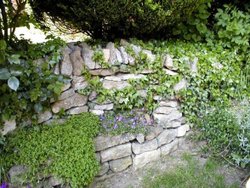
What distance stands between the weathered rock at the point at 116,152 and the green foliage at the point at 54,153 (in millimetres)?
173

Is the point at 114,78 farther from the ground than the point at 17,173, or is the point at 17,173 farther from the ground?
the point at 114,78

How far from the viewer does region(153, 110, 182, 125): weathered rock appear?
2742 mm

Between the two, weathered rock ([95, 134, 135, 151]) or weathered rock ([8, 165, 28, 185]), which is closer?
weathered rock ([8, 165, 28, 185])

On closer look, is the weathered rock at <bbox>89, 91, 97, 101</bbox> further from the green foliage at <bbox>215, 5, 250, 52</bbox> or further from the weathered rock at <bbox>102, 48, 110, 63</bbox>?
the green foliage at <bbox>215, 5, 250, 52</bbox>

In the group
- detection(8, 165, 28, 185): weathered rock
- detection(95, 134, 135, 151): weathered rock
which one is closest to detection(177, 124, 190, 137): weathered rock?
detection(95, 134, 135, 151): weathered rock

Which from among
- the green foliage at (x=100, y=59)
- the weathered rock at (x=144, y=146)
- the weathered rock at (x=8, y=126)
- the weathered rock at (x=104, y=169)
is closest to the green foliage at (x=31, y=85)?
the weathered rock at (x=8, y=126)

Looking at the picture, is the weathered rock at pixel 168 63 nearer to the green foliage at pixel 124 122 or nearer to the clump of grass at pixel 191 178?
the green foliage at pixel 124 122

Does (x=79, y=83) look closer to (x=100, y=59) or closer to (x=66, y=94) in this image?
(x=66, y=94)

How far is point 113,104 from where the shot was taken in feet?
8.64

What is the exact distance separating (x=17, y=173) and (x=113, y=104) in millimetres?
913

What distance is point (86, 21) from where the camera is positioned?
8.59 feet

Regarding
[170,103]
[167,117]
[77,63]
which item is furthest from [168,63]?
[77,63]

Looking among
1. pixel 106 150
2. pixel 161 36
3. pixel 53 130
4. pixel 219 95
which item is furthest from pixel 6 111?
pixel 219 95

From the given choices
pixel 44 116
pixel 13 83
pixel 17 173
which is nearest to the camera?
pixel 13 83
